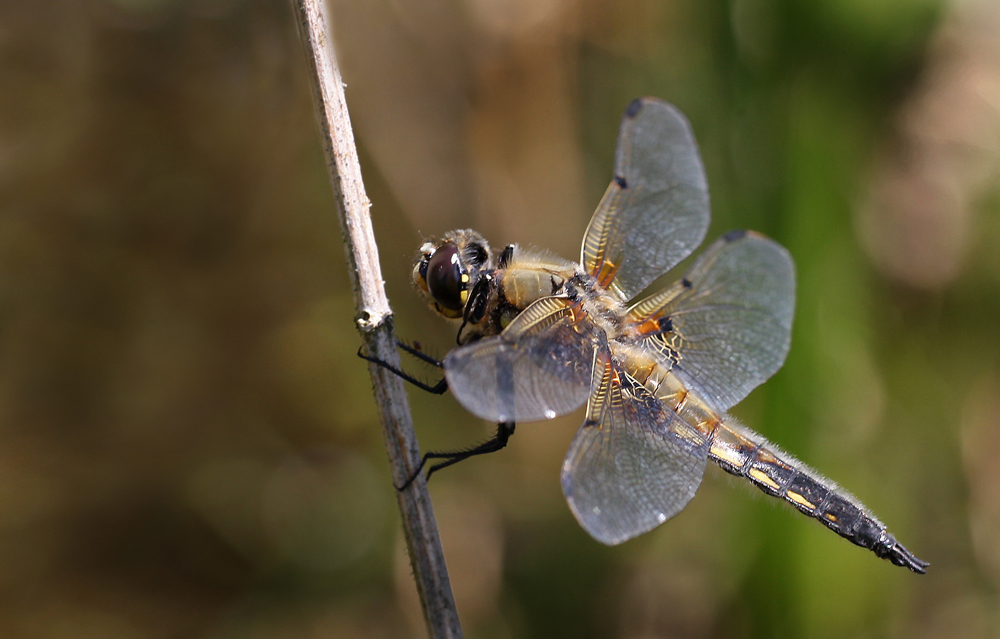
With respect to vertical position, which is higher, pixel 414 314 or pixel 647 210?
pixel 647 210

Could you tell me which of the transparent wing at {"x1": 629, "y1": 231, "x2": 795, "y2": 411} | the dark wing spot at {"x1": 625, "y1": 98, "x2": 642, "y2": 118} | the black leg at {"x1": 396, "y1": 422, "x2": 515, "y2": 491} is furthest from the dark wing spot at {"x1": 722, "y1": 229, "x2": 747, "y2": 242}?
the black leg at {"x1": 396, "y1": 422, "x2": 515, "y2": 491}

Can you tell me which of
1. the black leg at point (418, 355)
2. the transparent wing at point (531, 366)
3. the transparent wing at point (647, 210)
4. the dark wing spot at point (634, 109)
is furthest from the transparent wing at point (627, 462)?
the dark wing spot at point (634, 109)

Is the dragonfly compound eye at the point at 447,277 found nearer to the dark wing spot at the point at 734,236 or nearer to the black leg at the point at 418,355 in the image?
the black leg at the point at 418,355

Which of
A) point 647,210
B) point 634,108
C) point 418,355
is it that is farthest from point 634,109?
point 418,355

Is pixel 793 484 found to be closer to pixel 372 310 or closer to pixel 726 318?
pixel 726 318

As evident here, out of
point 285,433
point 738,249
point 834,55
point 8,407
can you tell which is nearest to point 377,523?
point 285,433

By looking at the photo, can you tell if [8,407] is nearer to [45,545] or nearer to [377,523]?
[45,545]

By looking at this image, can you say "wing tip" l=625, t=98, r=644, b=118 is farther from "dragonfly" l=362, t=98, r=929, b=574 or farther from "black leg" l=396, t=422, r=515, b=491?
"black leg" l=396, t=422, r=515, b=491
